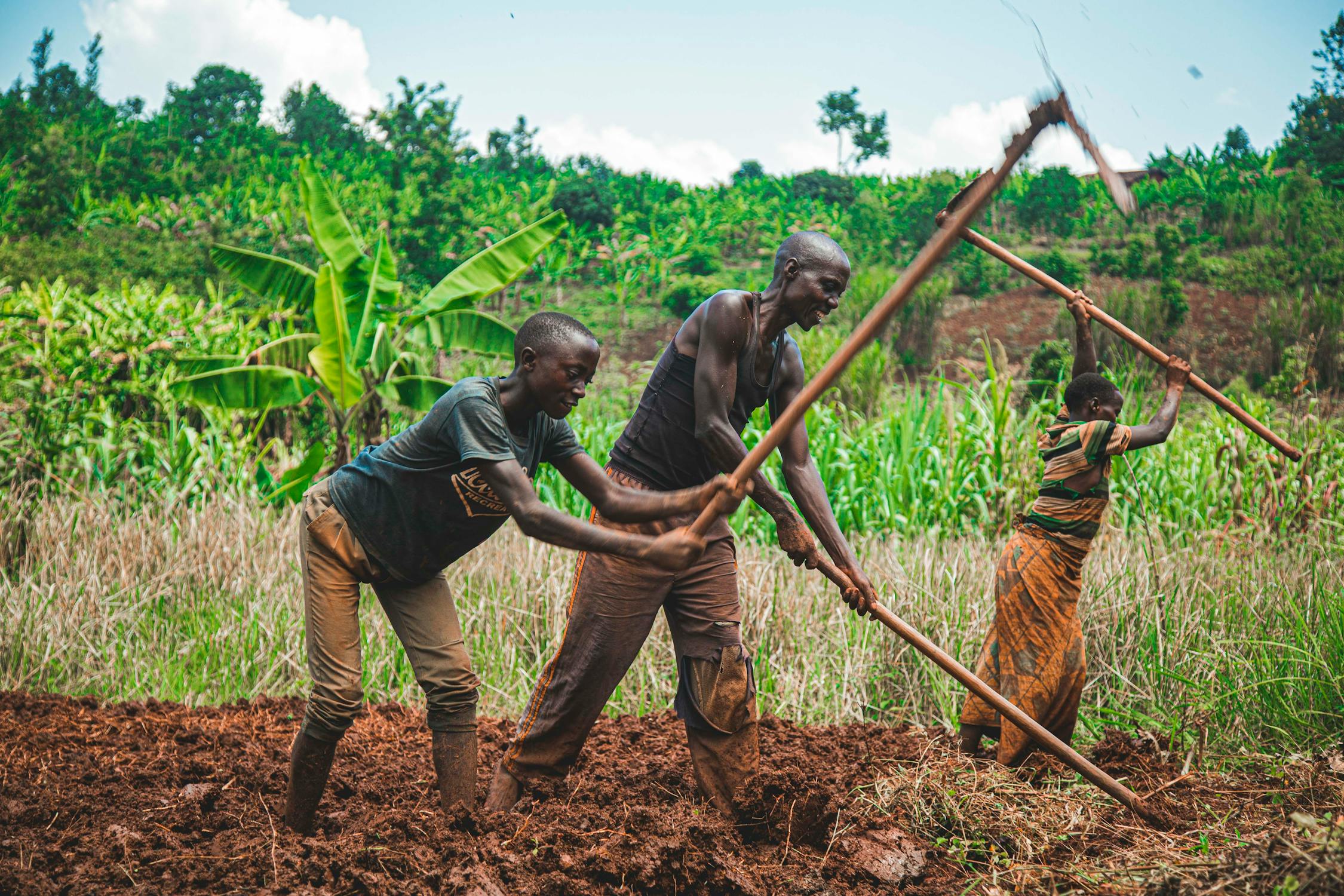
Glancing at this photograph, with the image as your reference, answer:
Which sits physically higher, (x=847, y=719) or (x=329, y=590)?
(x=329, y=590)

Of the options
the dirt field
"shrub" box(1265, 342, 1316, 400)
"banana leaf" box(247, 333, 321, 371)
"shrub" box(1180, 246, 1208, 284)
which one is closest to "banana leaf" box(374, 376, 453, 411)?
"banana leaf" box(247, 333, 321, 371)

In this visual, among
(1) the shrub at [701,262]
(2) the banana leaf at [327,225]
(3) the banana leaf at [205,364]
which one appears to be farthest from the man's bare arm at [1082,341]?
(1) the shrub at [701,262]

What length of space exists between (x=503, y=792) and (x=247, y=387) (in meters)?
5.34

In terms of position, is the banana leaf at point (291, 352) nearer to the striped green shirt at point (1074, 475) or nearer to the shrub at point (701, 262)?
the striped green shirt at point (1074, 475)

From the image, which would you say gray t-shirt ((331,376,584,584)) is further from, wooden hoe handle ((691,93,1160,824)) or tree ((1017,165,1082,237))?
tree ((1017,165,1082,237))

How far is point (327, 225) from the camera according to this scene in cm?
768

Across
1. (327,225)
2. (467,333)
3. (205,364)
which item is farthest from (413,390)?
(205,364)

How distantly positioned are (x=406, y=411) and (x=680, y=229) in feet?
35.3

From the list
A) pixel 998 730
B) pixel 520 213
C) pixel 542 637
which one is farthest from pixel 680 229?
pixel 998 730

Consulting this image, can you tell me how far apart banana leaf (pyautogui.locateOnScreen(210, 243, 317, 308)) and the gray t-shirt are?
5.43 m

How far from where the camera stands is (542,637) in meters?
5.29

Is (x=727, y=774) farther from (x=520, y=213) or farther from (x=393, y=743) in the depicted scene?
(x=520, y=213)

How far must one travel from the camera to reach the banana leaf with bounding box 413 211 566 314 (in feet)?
26.2

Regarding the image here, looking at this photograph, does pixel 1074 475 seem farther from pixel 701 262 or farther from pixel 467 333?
pixel 701 262
